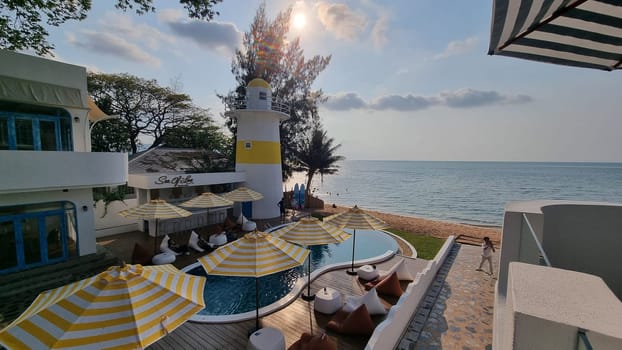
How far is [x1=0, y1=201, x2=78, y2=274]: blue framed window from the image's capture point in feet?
29.7

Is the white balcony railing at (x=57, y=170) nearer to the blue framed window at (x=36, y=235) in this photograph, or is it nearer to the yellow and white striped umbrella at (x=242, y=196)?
the blue framed window at (x=36, y=235)

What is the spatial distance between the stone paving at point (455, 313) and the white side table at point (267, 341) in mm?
2814

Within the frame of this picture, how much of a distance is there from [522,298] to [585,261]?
6.56m

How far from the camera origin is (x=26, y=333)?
389cm

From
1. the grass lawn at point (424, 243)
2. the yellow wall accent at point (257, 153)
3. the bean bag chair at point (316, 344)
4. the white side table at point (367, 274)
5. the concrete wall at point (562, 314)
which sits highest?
the yellow wall accent at point (257, 153)

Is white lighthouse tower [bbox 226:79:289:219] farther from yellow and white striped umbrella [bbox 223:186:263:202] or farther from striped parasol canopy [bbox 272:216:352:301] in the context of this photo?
striped parasol canopy [bbox 272:216:352:301]

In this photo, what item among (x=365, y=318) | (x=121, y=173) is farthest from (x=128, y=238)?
(x=365, y=318)

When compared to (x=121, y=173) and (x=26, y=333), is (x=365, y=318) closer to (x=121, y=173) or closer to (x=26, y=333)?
(x=26, y=333)

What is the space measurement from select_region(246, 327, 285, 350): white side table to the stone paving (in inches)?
111

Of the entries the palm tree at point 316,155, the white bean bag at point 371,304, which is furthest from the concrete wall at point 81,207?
the palm tree at point 316,155

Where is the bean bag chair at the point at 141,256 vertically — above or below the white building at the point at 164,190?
below

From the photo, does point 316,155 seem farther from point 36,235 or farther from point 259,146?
point 36,235

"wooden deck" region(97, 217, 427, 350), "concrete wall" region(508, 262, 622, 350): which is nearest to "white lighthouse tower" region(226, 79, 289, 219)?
"wooden deck" region(97, 217, 427, 350)

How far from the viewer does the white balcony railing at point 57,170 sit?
794cm
